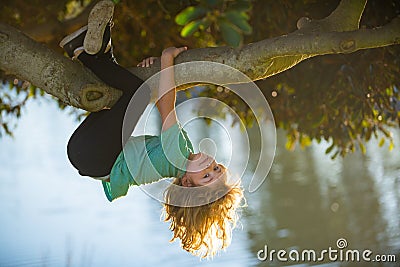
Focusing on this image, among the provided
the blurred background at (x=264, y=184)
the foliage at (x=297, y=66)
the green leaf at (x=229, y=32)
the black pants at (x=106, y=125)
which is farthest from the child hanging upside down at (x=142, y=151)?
the foliage at (x=297, y=66)

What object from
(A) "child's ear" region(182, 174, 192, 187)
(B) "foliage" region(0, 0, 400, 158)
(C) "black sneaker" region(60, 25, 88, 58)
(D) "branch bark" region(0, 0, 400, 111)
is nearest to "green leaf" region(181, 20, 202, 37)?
(D) "branch bark" region(0, 0, 400, 111)

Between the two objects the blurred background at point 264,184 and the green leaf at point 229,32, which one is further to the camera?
the blurred background at point 264,184

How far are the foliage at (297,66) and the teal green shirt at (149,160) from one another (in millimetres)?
1229

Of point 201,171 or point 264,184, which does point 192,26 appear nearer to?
point 201,171

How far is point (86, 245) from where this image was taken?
6.12 m

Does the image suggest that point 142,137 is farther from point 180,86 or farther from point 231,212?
point 231,212

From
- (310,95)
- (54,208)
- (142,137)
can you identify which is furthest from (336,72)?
(54,208)

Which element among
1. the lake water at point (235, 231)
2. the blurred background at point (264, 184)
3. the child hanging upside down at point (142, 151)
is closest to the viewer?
the child hanging upside down at point (142, 151)

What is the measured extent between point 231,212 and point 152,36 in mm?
2221

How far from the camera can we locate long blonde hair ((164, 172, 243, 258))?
355 centimetres

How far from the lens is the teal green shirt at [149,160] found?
10.5 ft

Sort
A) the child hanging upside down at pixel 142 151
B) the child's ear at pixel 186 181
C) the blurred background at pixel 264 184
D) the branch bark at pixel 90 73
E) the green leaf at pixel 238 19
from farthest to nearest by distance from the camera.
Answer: the blurred background at pixel 264 184
the child's ear at pixel 186 181
the child hanging upside down at pixel 142 151
the branch bark at pixel 90 73
the green leaf at pixel 238 19

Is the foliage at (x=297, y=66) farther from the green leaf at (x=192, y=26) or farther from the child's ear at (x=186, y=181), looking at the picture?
the green leaf at (x=192, y=26)

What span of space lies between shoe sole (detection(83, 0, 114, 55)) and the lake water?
2.68m
